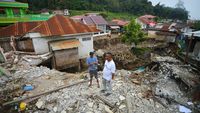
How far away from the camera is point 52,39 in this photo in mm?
11945

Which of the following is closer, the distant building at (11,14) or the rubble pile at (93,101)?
the rubble pile at (93,101)

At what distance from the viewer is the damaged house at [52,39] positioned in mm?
11061

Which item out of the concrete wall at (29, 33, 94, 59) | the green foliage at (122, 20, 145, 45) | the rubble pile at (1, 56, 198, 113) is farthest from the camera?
the green foliage at (122, 20, 145, 45)

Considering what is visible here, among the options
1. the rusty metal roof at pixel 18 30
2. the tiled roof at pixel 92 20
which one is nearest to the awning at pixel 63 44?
the rusty metal roof at pixel 18 30

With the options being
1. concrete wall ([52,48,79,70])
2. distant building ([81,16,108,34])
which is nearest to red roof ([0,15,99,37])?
concrete wall ([52,48,79,70])

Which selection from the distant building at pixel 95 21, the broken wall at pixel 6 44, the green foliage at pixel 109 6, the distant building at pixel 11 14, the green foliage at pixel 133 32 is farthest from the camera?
the green foliage at pixel 109 6

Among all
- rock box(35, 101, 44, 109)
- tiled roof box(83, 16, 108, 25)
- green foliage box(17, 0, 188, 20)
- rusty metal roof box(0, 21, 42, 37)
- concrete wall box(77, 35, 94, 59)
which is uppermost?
green foliage box(17, 0, 188, 20)

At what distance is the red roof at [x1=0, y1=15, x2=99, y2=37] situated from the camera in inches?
453

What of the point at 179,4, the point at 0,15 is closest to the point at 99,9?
the point at 0,15

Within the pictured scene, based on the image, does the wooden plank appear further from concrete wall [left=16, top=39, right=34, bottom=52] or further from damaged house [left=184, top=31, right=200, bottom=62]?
concrete wall [left=16, top=39, right=34, bottom=52]

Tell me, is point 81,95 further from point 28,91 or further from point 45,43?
point 45,43

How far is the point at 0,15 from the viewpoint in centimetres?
1552

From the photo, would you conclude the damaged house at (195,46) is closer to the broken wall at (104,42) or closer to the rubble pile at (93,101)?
the rubble pile at (93,101)

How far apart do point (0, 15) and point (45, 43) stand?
8710 mm
